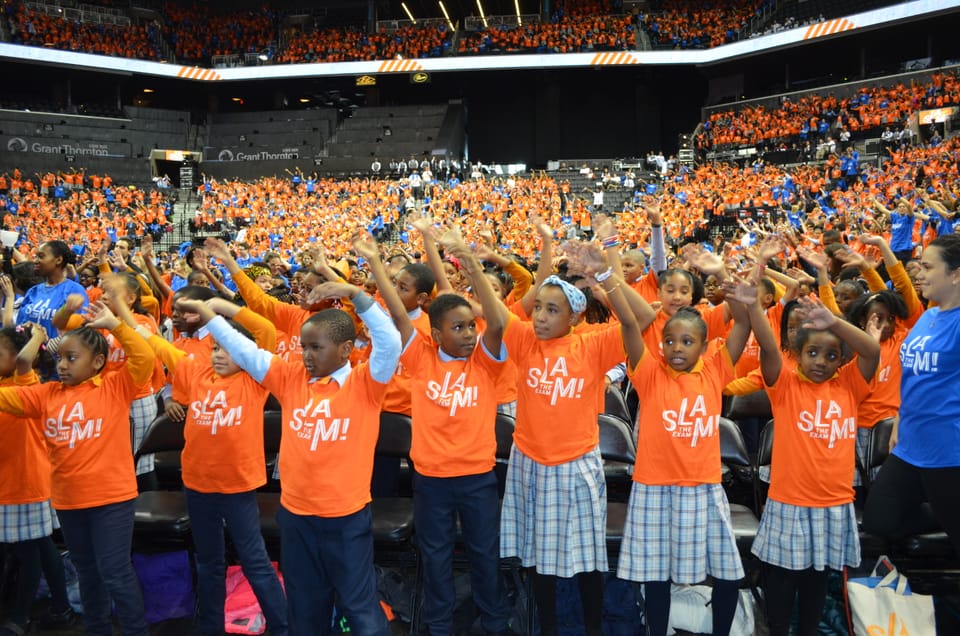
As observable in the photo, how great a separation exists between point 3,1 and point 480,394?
1294 inches

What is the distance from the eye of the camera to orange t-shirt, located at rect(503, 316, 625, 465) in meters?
3.28

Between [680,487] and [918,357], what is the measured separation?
1248 mm

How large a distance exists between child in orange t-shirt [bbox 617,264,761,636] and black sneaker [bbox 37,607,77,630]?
2.85m

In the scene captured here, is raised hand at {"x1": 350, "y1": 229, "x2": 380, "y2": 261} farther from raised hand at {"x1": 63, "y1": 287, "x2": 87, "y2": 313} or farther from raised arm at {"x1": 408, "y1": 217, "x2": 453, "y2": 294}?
raised hand at {"x1": 63, "y1": 287, "x2": 87, "y2": 313}

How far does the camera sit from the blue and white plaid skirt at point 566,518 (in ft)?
10.5

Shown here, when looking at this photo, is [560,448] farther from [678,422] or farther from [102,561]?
[102,561]

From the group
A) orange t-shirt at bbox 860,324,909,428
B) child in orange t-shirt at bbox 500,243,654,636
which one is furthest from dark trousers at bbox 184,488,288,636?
orange t-shirt at bbox 860,324,909,428

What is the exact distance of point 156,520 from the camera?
3.75 m

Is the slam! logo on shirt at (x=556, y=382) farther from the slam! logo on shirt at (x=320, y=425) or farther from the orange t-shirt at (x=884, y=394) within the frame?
the orange t-shirt at (x=884, y=394)

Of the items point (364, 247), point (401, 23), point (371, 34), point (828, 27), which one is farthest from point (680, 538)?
point (401, 23)

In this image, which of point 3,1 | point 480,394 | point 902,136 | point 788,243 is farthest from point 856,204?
point 3,1

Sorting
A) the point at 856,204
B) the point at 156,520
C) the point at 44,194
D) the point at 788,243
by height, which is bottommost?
Answer: the point at 156,520

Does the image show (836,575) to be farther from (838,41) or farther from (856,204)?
(838,41)

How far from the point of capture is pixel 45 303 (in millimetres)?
5250
